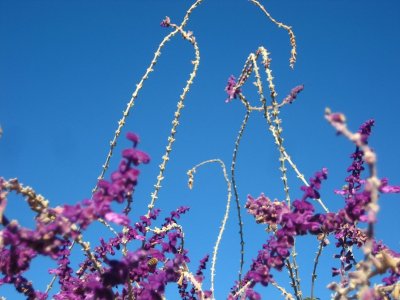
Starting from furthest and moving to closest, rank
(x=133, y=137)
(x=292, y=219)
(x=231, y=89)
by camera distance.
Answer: (x=231, y=89), (x=292, y=219), (x=133, y=137)

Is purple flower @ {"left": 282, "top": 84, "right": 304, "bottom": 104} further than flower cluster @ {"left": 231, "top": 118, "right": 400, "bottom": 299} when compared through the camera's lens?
Yes

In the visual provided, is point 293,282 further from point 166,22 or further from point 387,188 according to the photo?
point 166,22

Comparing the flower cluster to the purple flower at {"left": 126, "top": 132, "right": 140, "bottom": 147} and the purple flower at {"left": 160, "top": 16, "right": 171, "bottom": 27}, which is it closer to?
the purple flower at {"left": 126, "top": 132, "right": 140, "bottom": 147}

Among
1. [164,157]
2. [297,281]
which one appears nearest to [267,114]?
[164,157]

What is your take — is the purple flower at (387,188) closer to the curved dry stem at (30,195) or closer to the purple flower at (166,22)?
the curved dry stem at (30,195)

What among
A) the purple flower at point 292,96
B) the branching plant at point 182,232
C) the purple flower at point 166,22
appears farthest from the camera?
the purple flower at point 166,22

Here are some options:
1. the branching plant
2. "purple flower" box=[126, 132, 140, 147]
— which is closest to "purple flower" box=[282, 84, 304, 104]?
the branching plant

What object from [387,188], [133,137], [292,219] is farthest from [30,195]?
[387,188]

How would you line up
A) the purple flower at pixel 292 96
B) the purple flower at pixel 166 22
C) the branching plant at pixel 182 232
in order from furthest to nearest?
the purple flower at pixel 166 22
the purple flower at pixel 292 96
the branching plant at pixel 182 232

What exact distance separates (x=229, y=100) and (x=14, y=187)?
191 centimetres

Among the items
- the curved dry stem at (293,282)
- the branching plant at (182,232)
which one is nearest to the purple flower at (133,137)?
Result: the branching plant at (182,232)

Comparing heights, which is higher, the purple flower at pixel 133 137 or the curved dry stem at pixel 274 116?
the curved dry stem at pixel 274 116

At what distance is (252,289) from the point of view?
2.75 m

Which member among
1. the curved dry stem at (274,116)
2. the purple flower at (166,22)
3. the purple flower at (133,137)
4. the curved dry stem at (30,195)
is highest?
the purple flower at (166,22)
